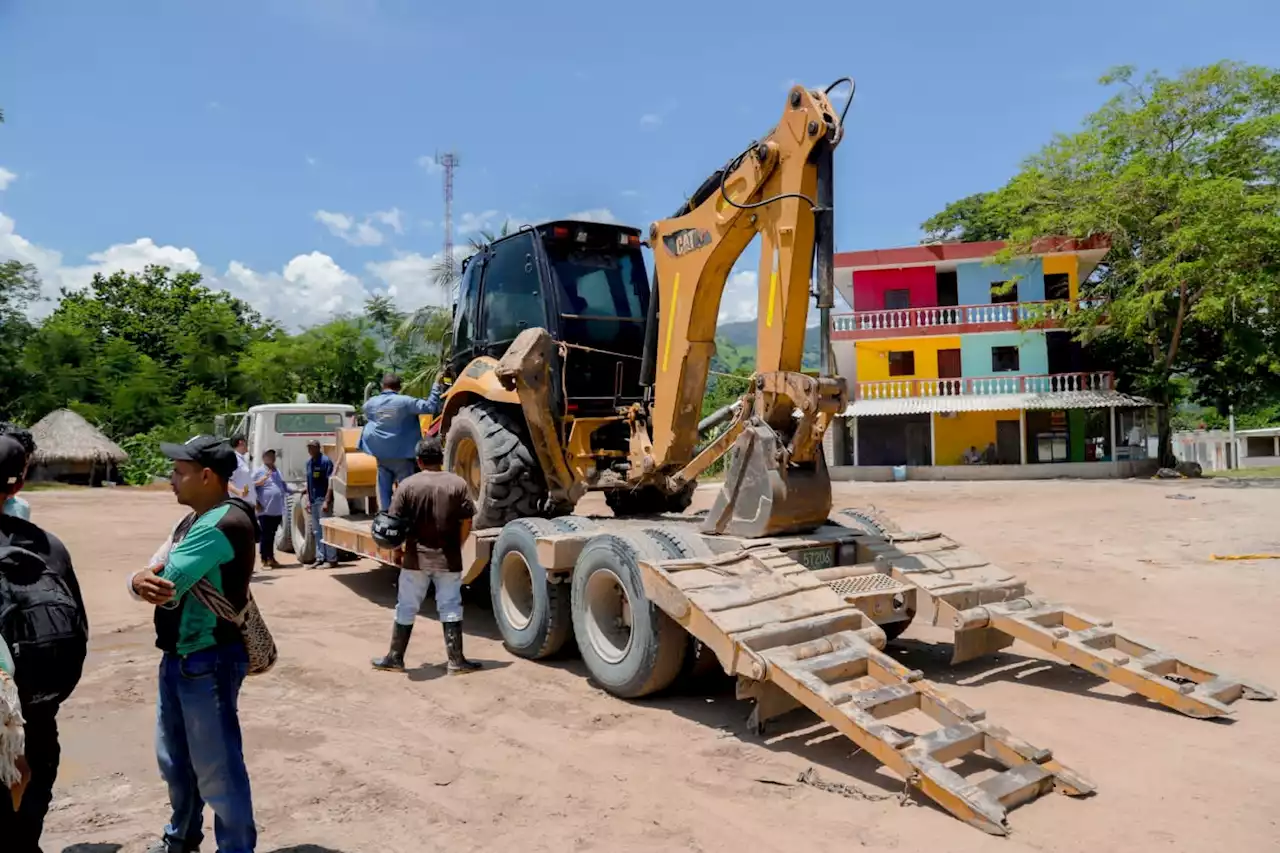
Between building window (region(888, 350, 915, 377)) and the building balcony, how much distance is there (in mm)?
1208

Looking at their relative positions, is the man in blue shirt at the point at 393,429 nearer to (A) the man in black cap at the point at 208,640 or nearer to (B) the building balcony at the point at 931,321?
(A) the man in black cap at the point at 208,640

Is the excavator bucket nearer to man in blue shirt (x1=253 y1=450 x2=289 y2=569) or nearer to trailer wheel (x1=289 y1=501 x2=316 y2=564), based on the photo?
man in blue shirt (x1=253 y1=450 x2=289 y2=569)

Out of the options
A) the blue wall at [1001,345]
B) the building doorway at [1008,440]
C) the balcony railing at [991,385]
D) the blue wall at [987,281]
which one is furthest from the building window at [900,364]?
the building doorway at [1008,440]

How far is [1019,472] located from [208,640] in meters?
28.5

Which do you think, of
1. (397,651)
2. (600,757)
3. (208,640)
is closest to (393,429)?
(397,651)

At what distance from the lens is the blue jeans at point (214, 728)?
3.42 metres

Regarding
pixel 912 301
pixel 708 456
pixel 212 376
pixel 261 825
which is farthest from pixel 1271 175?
pixel 212 376

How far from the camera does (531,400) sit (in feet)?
24.8

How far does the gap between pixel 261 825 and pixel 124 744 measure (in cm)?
168

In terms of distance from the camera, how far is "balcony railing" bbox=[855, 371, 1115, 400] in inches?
1184

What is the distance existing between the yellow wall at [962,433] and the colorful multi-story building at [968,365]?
34 mm

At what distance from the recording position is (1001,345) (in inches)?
1237

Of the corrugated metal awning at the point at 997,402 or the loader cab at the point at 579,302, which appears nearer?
the loader cab at the point at 579,302

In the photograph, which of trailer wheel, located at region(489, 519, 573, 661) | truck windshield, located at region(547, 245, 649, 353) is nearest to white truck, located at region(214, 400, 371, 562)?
truck windshield, located at region(547, 245, 649, 353)
